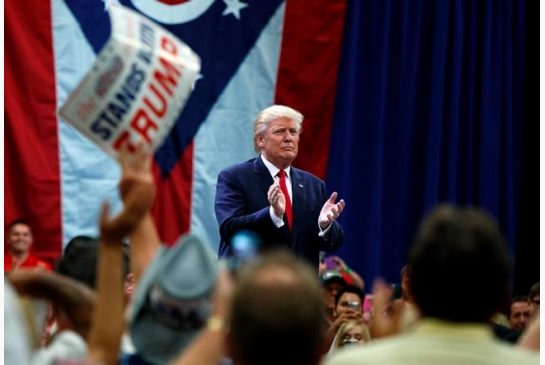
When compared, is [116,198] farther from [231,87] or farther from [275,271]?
[275,271]

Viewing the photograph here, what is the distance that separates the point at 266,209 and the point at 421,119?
3.69 m

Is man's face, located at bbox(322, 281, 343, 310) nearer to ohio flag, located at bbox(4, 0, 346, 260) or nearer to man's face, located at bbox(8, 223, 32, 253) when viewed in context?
ohio flag, located at bbox(4, 0, 346, 260)

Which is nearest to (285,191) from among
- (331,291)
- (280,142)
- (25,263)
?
(280,142)

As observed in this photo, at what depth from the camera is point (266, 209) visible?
559 centimetres

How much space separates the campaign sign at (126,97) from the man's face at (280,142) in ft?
9.74

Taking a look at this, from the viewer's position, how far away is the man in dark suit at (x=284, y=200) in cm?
562

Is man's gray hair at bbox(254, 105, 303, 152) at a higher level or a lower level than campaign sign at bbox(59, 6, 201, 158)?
lower

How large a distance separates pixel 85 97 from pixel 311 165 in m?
5.94

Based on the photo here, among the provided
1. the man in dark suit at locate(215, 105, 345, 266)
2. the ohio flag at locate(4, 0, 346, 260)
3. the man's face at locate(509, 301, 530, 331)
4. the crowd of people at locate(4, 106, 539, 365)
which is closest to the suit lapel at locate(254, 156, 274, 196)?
the man in dark suit at locate(215, 105, 345, 266)

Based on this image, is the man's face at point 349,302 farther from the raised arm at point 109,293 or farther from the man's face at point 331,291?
the raised arm at point 109,293

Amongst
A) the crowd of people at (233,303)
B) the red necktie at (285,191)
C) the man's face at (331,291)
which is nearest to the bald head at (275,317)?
the crowd of people at (233,303)

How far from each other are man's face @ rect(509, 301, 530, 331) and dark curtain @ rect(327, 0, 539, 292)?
1416mm

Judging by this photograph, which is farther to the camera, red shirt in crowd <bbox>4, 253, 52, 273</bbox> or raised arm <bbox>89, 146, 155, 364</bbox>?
red shirt in crowd <bbox>4, 253, 52, 273</bbox>

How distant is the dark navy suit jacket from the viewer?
18.5 feet
